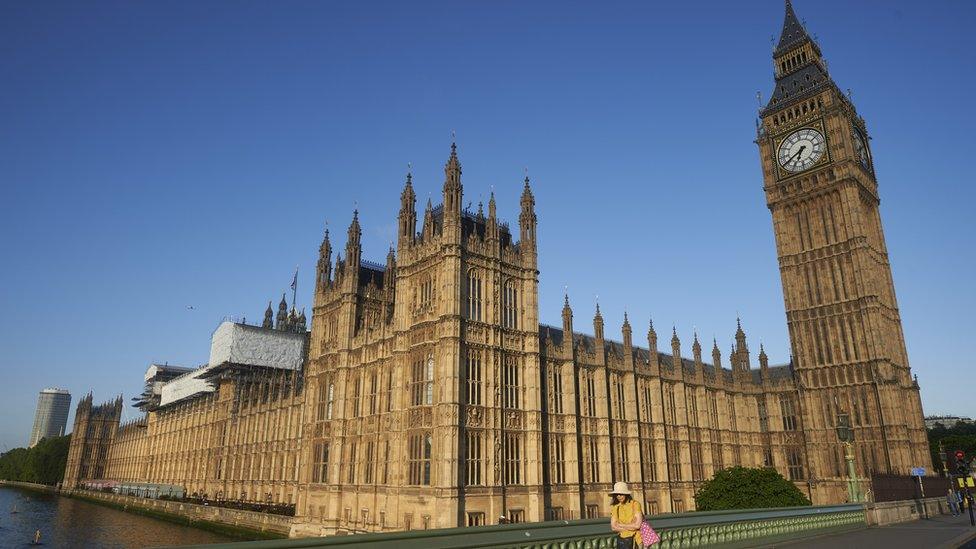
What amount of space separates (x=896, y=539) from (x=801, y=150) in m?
59.1

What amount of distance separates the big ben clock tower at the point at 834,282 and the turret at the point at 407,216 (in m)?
45.2

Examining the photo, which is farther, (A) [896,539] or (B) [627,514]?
(A) [896,539]

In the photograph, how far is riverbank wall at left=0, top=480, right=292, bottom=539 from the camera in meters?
56.3

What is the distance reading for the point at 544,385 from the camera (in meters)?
46.7

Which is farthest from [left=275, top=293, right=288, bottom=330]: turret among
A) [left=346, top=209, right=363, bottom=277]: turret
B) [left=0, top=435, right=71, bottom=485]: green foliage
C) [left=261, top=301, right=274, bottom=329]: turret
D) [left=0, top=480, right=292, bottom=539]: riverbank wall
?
[left=0, top=435, right=71, bottom=485]: green foliage

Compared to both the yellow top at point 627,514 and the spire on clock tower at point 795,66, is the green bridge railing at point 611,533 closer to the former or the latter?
the yellow top at point 627,514

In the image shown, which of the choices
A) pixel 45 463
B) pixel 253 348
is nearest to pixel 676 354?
pixel 253 348

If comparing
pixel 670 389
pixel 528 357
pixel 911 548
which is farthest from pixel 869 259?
pixel 911 548

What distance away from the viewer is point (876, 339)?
6088 cm

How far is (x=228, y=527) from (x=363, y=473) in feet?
88.7

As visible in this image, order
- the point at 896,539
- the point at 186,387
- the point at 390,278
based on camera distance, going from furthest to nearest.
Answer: the point at 186,387 → the point at 390,278 → the point at 896,539

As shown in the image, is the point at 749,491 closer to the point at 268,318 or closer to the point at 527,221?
the point at 527,221

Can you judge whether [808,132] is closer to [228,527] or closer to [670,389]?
[670,389]

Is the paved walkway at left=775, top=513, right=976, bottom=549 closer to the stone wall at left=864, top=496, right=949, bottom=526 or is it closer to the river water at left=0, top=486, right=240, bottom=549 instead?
the stone wall at left=864, top=496, right=949, bottom=526
